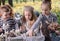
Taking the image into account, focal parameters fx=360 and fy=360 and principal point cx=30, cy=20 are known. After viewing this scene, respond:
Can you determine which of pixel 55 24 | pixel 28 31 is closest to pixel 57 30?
pixel 55 24

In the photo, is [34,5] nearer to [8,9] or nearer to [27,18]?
[27,18]

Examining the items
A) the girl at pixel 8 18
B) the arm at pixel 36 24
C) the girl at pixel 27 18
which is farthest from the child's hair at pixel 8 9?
the arm at pixel 36 24

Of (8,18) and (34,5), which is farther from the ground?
(34,5)

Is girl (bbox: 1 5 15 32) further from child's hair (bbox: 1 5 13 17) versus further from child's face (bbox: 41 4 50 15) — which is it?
child's face (bbox: 41 4 50 15)

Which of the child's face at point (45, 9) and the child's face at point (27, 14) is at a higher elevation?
the child's face at point (45, 9)

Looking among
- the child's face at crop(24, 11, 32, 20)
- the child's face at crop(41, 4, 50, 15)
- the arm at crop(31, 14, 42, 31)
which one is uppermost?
the child's face at crop(41, 4, 50, 15)

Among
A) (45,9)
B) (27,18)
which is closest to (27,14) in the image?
(27,18)

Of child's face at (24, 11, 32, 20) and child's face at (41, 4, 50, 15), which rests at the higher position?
child's face at (41, 4, 50, 15)

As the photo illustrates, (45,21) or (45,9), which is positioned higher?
(45,9)

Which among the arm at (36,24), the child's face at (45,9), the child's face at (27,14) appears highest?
the child's face at (45,9)

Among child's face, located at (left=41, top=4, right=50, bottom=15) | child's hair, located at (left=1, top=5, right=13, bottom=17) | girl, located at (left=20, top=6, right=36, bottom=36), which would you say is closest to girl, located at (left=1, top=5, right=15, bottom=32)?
child's hair, located at (left=1, top=5, right=13, bottom=17)

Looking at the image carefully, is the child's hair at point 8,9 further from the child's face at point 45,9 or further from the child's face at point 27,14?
the child's face at point 45,9

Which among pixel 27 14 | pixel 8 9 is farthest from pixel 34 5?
pixel 8 9

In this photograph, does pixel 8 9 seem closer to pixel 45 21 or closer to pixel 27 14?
pixel 27 14
